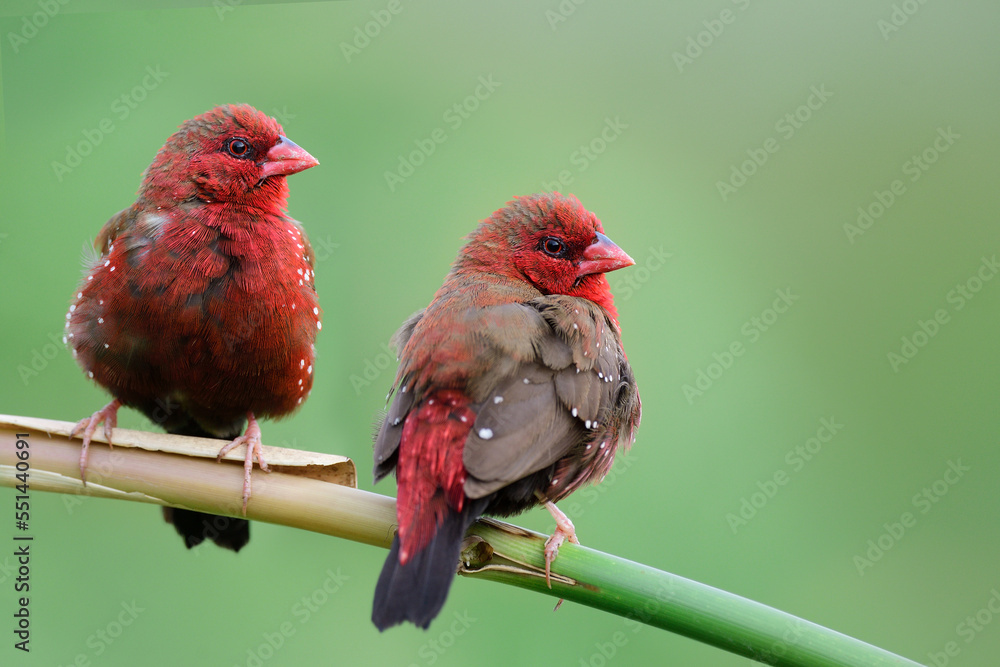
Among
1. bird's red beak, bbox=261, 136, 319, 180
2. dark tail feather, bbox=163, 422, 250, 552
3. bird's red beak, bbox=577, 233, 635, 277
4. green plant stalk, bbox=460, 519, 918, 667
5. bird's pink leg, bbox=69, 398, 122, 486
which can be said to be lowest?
dark tail feather, bbox=163, 422, 250, 552

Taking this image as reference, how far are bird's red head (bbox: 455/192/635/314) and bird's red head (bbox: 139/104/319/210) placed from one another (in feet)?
2.19

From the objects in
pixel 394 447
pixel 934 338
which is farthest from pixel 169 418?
pixel 934 338

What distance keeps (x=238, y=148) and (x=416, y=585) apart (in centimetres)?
154

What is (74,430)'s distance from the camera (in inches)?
82.5

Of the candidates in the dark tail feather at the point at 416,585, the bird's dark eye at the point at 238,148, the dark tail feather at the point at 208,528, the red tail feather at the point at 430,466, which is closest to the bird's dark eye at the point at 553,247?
the red tail feather at the point at 430,466

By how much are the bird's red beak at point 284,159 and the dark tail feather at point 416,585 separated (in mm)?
1258

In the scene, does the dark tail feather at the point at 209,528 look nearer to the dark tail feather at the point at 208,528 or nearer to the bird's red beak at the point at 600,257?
the dark tail feather at the point at 208,528

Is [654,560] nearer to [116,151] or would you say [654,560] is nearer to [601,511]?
[601,511]

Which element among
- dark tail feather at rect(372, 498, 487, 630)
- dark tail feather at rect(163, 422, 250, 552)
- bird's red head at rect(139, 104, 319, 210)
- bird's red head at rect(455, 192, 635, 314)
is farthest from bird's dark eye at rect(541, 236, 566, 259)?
→ dark tail feather at rect(163, 422, 250, 552)

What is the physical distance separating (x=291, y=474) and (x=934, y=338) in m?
3.42

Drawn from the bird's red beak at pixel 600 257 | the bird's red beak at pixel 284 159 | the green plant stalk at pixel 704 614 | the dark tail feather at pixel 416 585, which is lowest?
the dark tail feather at pixel 416 585

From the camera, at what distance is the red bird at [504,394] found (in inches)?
75.0

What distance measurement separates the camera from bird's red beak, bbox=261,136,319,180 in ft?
8.60

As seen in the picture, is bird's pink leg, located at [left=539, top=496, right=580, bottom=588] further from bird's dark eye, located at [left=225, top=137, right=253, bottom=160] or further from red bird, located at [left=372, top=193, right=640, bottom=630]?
bird's dark eye, located at [left=225, top=137, right=253, bottom=160]
